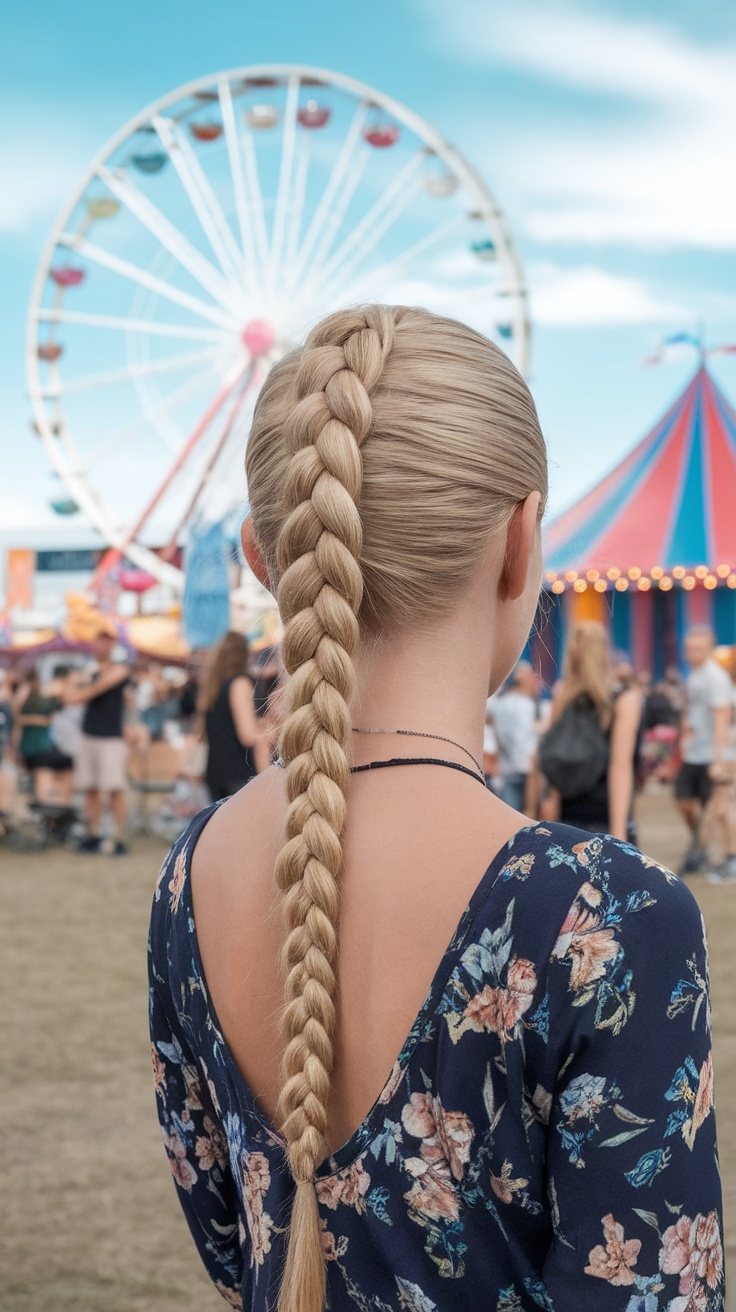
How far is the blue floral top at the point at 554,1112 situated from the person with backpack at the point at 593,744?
3.48 m

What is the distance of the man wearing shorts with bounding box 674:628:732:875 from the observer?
7.65 metres

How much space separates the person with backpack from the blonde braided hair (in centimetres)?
347

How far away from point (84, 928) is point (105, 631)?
2715 mm

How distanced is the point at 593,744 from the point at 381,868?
3.61 metres

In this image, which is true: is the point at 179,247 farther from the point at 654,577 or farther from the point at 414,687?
the point at 414,687

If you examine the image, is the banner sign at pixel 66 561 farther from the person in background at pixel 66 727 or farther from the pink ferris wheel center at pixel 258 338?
the person in background at pixel 66 727

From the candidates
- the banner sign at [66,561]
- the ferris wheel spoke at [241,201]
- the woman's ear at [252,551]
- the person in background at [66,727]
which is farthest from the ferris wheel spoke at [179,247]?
the banner sign at [66,561]

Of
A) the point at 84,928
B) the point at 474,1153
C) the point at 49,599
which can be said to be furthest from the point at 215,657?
the point at 49,599

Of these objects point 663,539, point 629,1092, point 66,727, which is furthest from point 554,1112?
point 663,539

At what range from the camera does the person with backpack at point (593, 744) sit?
4.34m

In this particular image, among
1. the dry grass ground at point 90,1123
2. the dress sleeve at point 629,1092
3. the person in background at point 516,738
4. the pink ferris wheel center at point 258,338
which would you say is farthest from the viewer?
the pink ferris wheel center at point 258,338

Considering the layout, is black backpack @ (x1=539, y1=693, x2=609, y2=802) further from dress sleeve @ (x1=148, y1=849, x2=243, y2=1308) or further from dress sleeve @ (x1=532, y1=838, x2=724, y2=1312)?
dress sleeve @ (x1=532, y1=838, x2=724, y2=1312)

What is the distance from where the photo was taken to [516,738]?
28.5 feet

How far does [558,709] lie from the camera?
180 inches
